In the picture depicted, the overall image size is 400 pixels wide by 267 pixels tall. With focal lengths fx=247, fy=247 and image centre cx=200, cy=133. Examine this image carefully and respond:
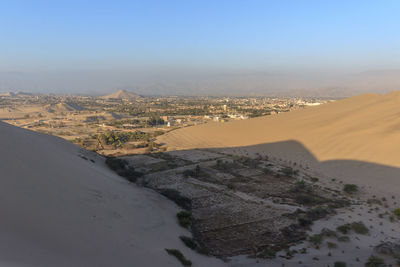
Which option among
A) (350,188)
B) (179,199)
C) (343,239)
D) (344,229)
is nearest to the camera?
(343,239)

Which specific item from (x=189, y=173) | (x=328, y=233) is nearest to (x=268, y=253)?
(x=328, y=233)

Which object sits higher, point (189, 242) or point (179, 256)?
point (179, 256)

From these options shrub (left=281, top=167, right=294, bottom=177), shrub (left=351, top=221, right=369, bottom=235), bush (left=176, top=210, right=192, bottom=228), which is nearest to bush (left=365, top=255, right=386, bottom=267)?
shrub (left=351, top=221, right=369, bottom=235)

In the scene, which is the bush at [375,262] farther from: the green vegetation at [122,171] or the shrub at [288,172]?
the green vegetation at [122,171]

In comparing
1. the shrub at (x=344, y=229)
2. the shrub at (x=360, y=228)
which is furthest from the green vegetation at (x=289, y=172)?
the shrub at (x=344, y=229)

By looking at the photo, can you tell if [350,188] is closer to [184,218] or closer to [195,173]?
[195,173]

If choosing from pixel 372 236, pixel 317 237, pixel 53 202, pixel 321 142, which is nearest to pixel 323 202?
pixel 372 236
